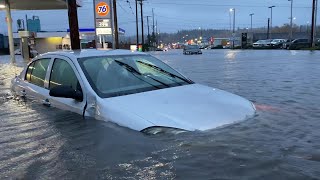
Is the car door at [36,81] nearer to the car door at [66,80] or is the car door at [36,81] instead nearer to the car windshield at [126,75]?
the car door at [66,80]

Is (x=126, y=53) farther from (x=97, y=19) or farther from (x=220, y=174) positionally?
(x=97, y=19)

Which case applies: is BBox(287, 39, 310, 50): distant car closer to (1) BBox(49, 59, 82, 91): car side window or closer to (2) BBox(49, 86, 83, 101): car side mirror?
(1) BBox(49, 59, 82, 91): car side window

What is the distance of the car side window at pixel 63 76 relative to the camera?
18.9 ft

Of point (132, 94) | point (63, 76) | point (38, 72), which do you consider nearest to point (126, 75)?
point (132, 94)

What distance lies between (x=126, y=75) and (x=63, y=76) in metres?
1.02

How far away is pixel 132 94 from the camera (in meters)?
5.19

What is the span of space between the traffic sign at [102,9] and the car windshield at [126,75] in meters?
15.4

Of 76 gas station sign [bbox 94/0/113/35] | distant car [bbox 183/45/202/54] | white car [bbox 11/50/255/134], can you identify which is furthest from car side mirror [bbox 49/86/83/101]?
distant car [bbox 183/45/202/54]

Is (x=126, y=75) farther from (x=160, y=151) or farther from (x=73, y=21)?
(x=73, y=21)

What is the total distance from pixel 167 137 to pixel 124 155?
50 centimetres

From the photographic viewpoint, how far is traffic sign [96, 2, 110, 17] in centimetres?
2120

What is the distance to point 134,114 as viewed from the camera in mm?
4629

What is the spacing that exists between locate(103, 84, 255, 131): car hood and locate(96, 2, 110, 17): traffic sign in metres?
16.5

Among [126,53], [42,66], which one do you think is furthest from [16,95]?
[126,53]
